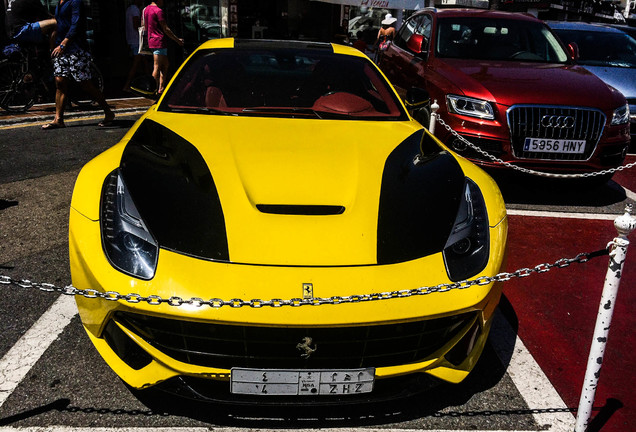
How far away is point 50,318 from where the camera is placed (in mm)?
3035

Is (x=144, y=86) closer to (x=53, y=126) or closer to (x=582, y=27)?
(x=53, y=126)

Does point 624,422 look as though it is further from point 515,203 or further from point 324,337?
point 515,203

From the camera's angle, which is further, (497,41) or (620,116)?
(497,41)

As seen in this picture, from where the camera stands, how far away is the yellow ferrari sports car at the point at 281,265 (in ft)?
6.64

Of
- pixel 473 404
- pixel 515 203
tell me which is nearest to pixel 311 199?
pixel 473 404

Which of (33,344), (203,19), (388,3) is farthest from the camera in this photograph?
(388,3)

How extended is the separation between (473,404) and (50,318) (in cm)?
218

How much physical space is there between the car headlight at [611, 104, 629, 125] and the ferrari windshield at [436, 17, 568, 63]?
1.16 metres

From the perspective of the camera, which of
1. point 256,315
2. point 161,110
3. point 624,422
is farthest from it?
point 161,110

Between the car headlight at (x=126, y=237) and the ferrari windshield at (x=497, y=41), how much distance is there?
475 cm

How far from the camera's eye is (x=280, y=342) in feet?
6.62

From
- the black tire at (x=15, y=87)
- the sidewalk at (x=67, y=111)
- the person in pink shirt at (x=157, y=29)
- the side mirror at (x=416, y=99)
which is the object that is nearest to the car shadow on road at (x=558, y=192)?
the side mirror at (x=416, y=99)

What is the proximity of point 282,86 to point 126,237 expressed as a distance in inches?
73.9

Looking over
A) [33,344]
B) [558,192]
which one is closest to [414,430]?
[33,344]
